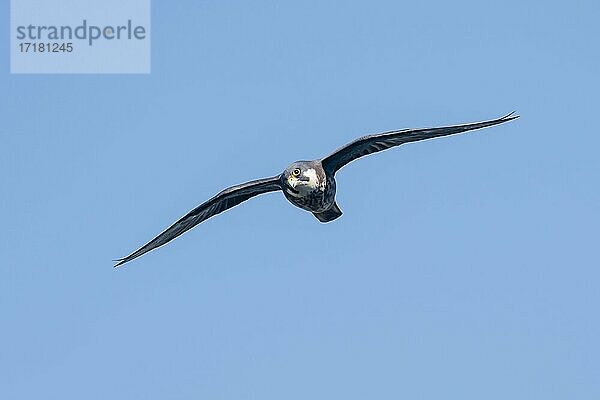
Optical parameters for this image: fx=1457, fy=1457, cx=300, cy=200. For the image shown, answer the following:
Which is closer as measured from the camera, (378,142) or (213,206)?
(378,142)

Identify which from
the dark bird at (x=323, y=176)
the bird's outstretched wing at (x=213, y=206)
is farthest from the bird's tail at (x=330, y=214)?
the bird's outstretched wing at (x=213, y=206)

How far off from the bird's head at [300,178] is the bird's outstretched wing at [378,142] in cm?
94

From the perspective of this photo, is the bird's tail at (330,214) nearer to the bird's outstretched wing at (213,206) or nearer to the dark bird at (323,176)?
the dark bird at (323,176)

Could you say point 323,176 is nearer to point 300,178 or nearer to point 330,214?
point 300,178

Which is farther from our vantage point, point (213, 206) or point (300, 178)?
point (213, 206)

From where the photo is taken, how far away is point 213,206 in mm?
60656

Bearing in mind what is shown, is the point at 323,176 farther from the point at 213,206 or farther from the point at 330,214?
the point at 213,206

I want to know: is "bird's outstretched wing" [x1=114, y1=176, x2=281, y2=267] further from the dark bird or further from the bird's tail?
the bird's tail

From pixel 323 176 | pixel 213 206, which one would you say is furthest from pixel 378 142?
pixel 213 206

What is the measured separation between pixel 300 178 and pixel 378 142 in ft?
11.1

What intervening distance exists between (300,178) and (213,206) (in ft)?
22.5

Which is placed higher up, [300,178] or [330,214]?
[300,178]

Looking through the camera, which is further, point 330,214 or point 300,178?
point 330,214

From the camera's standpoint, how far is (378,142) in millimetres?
55750
